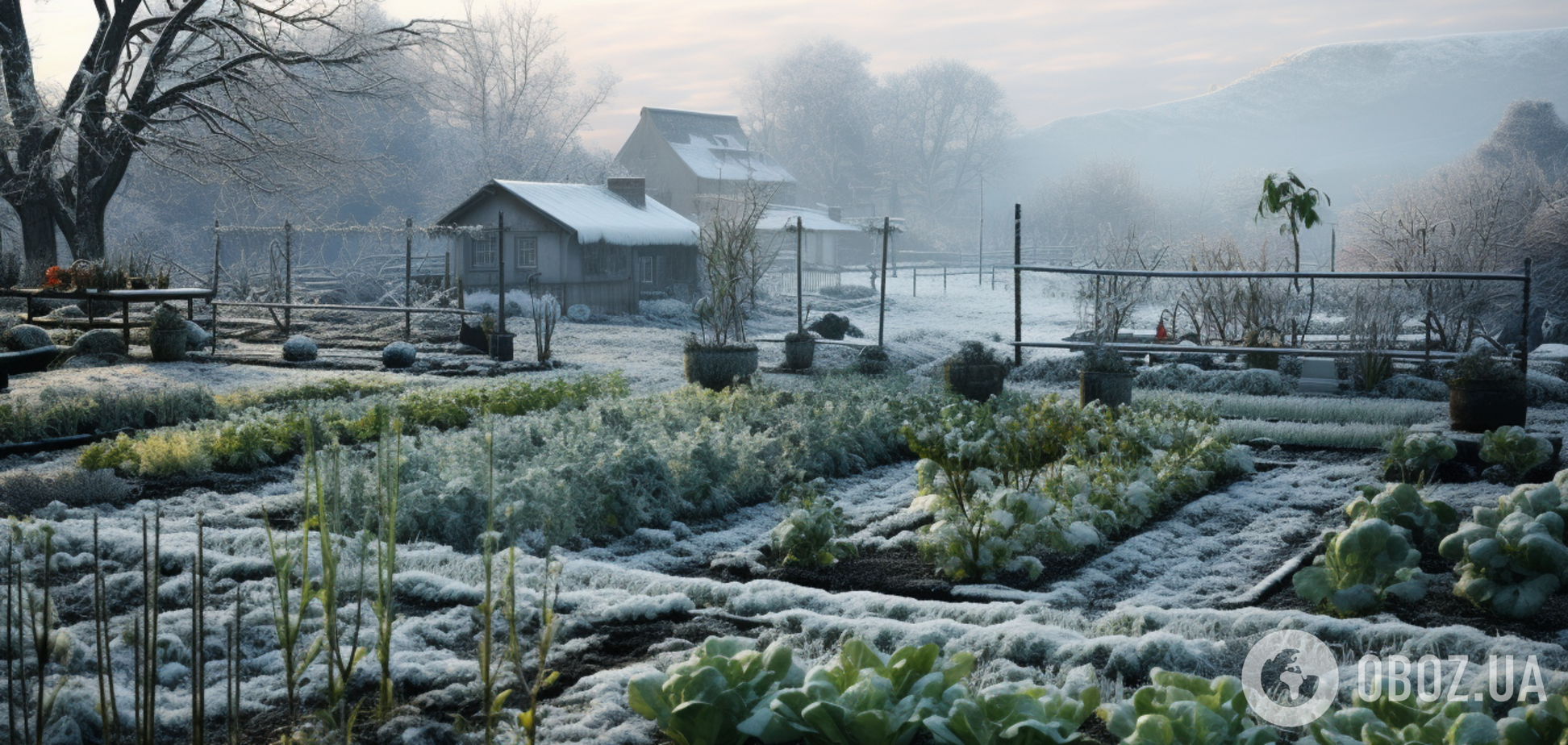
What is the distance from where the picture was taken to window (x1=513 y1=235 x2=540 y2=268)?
2530 centimetres

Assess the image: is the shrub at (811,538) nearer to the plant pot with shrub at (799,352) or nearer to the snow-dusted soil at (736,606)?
the snow-dusted soil at (736,606)

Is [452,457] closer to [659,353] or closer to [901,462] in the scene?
[901,462]

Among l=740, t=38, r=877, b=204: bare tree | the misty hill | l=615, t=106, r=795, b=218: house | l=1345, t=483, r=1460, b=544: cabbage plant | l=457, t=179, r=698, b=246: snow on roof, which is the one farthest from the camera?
the misty hill

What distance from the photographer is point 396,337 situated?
1752 cm

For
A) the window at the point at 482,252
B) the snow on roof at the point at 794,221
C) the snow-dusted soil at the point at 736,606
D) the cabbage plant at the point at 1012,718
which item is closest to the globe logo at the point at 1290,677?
the snow-dusted soil at the point at 736,606

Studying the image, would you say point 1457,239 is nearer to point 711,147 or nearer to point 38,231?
point 38,231

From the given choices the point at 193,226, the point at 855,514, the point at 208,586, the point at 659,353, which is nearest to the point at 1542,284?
the point at 659,353

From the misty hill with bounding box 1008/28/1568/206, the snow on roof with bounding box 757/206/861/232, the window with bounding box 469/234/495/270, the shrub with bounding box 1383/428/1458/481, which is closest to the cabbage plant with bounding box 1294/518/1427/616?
the shrub with bounding box 1383/428/1458/481

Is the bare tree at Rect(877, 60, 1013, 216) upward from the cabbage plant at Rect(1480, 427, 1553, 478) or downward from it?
upward

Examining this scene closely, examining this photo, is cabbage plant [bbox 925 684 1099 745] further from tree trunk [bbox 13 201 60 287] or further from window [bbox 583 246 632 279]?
window [bbox 583 246 632 279]

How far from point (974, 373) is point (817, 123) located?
56.5 m

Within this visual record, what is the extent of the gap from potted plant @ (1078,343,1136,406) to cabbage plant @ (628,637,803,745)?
6511 millimetres

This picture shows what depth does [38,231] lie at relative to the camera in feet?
Result: 69.9

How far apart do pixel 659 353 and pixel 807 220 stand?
78.7 feet
